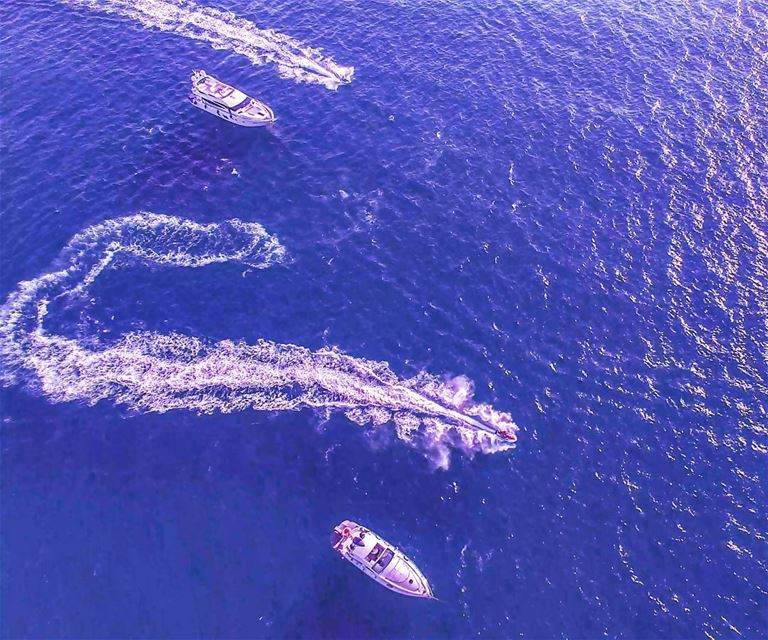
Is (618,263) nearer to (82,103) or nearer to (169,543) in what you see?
(169,543)

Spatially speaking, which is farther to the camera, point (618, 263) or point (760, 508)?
point (618, 263)

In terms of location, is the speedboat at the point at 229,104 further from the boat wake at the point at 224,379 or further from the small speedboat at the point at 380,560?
the small speedboat at the point at 380,560

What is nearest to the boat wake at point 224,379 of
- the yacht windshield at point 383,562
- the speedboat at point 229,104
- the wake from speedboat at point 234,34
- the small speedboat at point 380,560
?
the small speedboat at point 380,560

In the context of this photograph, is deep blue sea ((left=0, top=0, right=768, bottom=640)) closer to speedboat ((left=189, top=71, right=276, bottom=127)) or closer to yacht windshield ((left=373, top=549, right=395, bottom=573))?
speedboat ((left=189, top=71, right=276, bottom=127))

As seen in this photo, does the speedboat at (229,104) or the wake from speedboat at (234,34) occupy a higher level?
the wake from speedboat at (234,34)

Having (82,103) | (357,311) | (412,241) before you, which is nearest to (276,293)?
(357,311)

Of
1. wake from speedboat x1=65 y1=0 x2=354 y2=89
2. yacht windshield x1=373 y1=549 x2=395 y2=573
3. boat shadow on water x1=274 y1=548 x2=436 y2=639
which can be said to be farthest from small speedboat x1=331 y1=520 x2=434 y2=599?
wake from speedboat x1=65 y1=0 x2=354 y2=89
